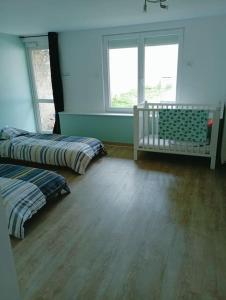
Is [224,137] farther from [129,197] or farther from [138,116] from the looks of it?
[129,197]

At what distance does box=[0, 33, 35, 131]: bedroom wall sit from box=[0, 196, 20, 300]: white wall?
4408 mm

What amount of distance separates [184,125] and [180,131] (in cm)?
11

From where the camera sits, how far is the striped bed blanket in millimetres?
3285

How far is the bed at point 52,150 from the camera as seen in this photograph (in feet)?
10.8

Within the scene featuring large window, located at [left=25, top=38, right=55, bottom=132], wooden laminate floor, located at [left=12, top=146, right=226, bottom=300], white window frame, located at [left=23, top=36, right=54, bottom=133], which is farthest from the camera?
large window, located at [left=25, top=38, right=55, bottom=132]

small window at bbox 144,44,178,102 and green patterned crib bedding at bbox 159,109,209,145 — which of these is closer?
green patterned crib bedding at bbox 159,109,209,145

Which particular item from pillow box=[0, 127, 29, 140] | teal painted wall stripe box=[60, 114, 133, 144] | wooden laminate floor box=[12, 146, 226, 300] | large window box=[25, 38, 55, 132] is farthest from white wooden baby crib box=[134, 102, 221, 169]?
large window box=[25, 38, 55, 132]

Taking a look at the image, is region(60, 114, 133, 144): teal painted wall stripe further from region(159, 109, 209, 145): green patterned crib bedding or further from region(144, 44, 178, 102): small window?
region(159, 109, 209, 145): green patterned crib bedding

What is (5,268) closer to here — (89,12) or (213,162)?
(213,162)

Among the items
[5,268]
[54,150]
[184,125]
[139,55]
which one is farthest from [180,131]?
[5,268]

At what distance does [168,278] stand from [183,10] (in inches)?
130

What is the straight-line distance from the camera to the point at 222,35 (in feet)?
11.7

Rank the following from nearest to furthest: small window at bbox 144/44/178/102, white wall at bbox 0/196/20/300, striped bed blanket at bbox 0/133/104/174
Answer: white wall at bbox 0/196/20/300 → striped bed blanket at bbox 0/133/104/174 → small window at bbox 144/44/178/102

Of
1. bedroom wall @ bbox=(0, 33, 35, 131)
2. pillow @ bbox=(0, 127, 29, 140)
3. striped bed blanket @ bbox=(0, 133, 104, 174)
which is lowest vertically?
striped bed blanket @ bbox=(0, 133, 104, 174)
